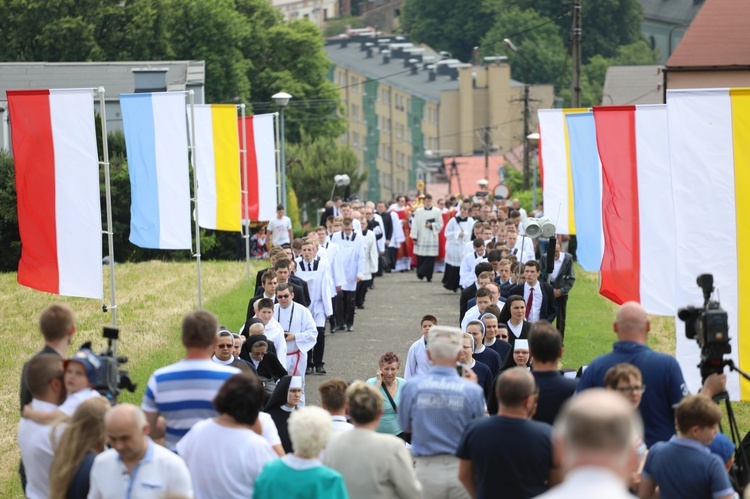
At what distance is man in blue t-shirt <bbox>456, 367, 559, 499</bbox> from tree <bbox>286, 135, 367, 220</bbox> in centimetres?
5576

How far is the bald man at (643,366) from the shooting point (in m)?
8.32

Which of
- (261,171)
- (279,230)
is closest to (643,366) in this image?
(261,171)

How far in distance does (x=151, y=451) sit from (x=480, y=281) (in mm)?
8287

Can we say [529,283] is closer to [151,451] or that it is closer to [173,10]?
[151,451]

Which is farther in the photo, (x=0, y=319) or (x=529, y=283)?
(x=0, y=319)

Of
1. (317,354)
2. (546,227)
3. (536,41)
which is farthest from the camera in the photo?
(536,41)

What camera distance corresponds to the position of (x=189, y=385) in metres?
7.74

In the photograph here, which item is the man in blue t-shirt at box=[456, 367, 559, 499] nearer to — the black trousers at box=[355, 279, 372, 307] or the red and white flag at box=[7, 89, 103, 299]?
the red and white flag at box=[7, 89, 103, 299]

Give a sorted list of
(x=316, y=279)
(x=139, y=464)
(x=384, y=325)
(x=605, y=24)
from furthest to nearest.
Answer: (x=605, y=24), (x=384, y=325), (x=316, y=279), (x=139, y=464)

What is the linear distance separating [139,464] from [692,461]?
290cm

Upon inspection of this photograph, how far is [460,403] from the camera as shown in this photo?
25.3 ft

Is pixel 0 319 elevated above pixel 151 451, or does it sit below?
below

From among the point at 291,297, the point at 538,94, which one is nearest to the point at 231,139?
the point at 291,297

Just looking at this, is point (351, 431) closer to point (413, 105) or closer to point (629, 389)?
point (629, 389)
